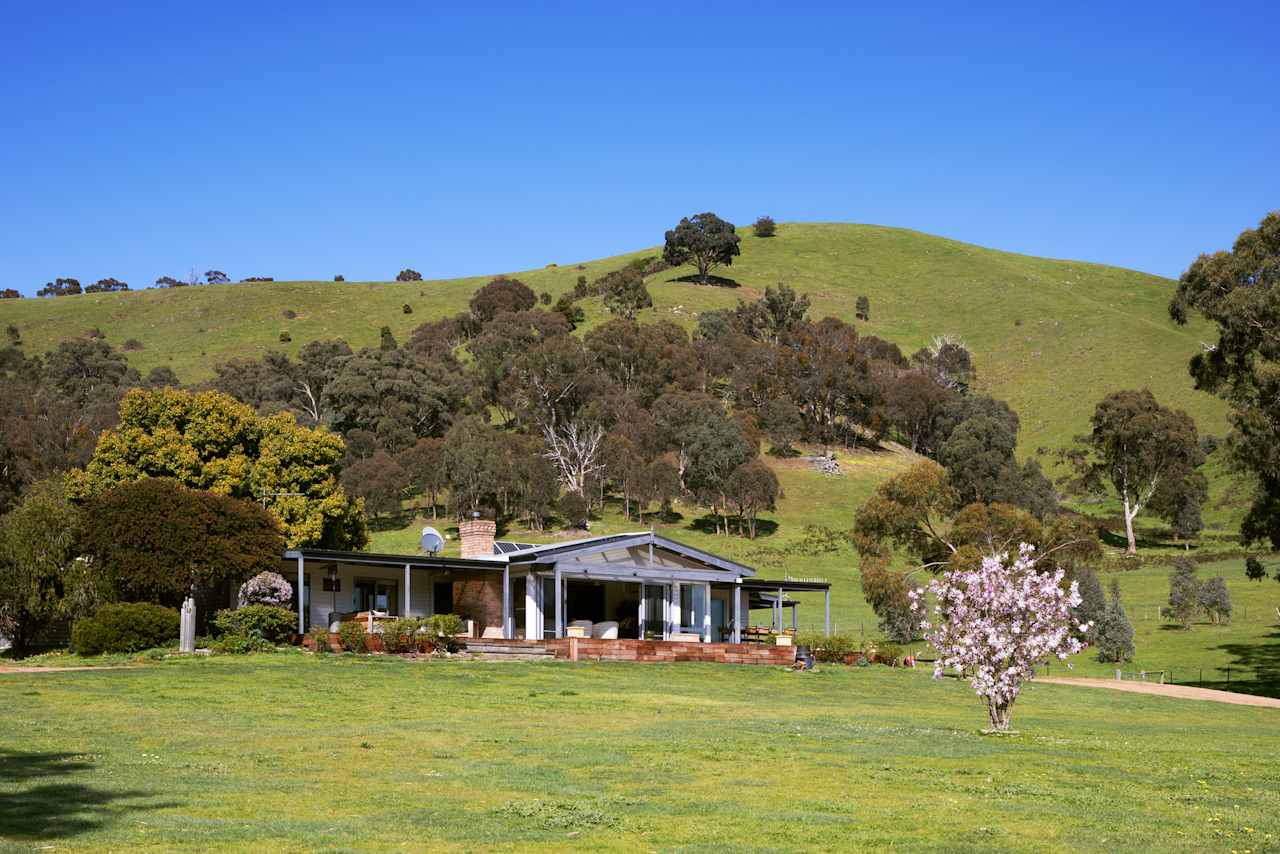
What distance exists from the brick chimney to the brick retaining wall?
5.68 metres

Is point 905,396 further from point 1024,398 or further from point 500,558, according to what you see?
point 500,558

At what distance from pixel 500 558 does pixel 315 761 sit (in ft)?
77.6

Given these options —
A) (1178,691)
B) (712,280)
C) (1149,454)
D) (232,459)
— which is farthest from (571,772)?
(712,280)

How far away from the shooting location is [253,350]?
12356cm

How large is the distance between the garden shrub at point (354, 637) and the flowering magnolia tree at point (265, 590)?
2.46 meters

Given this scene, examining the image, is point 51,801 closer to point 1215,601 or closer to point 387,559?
point 387,559

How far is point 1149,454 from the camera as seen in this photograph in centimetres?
8331

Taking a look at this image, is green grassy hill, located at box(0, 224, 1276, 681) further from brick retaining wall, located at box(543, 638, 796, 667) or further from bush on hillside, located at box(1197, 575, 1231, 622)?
brick retaining wall, located at box(543, 638, 796, 667)

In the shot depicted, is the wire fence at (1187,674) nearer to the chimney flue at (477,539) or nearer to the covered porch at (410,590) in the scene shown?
the covered porch at (410,590)

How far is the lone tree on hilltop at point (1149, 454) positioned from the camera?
3255 inches

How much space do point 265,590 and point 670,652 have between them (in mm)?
11152

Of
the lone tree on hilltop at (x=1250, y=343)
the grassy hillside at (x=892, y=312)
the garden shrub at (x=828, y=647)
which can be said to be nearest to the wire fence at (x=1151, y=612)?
the lone tree on hilltop at (x=1250, y=343)

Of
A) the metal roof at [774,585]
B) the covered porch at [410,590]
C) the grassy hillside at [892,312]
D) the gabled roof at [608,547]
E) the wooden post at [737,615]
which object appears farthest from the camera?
the grassy hillside at [892,312]

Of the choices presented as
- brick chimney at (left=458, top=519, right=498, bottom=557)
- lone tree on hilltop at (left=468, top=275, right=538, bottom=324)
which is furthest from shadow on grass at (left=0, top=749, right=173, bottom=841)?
lone tree on hilltop at (left=468, top=275, right=538, bottom=324)
